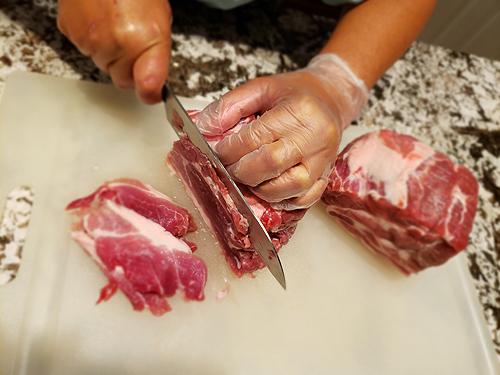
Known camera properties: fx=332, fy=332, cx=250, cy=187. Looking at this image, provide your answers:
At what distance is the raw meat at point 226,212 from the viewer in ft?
5.41

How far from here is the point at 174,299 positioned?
170 centimetres

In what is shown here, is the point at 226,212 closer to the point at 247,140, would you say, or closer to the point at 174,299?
the point at 247,140

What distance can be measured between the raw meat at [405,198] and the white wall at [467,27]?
2255 millimetres

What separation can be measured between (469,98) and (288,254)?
2486mm

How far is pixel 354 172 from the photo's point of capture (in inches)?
76.9

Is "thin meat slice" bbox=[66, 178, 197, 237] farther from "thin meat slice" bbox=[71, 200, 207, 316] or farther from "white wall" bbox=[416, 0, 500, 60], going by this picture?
"white wall" bbox=[416, 0, 500, 60]

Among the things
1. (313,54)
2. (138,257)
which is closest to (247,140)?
(138,257)

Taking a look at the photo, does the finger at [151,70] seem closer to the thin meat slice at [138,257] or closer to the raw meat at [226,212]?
the raw meat at [226,212]

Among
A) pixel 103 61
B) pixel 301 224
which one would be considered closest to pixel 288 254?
pixel 301 224

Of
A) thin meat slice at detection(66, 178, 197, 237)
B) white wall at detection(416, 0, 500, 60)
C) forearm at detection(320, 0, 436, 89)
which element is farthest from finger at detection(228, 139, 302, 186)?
white wall at detection(416, 0, 500, 60)

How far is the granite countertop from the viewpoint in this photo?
2.28m

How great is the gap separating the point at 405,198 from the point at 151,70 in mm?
1475

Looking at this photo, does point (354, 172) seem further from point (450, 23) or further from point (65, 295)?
point (450, 23)

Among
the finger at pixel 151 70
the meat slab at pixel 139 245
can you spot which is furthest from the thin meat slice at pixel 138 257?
the finger at pixel 151 70
